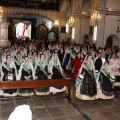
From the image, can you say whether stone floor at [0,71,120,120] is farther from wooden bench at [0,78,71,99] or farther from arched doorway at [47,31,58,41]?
arched doorway at [47,31,58,41]

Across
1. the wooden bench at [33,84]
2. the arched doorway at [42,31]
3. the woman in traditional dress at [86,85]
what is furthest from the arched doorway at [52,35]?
the woman in traditional dress at [86,85]

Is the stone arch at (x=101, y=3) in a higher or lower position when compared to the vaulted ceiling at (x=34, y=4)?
lower

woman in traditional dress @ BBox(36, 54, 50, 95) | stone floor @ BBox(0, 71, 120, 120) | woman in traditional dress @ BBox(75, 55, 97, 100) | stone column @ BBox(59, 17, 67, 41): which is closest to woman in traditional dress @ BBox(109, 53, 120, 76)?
stone floor @ BBox(0, 71, 120, 120)

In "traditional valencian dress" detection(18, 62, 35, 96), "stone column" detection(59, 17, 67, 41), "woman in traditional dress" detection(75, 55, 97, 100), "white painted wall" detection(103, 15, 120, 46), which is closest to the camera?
"woman in traditional dress" detection(75, 55, 97, 100)

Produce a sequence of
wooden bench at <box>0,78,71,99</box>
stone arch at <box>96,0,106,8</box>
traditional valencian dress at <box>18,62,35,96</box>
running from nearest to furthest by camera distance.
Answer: wooden bench at <box>0,78,71,99</box>
traditional valencian dress at <box>18,62,35,96</box>
stone arch at <box>96,0,106,8</box>

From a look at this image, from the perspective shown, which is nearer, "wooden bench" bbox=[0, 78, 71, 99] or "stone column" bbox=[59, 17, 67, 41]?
"wooden bench" bbox=[0, 78, 71, 99]

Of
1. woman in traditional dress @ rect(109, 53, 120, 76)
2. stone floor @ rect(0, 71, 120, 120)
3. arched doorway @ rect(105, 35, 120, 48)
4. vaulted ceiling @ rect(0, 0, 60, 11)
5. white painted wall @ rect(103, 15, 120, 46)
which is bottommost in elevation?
stone floor @ rect(0, 71, 120, 120)

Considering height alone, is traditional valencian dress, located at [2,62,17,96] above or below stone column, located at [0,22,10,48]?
below

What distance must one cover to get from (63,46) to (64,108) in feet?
Result: 38.9

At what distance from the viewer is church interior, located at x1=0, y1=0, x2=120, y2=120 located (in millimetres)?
7375

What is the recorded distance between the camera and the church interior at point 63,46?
24.2 ft

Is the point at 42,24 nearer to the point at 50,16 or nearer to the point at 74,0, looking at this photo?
the point at 50,16

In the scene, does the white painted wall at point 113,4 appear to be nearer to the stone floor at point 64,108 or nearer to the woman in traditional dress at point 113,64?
the woman in traditional dress at point 113,64

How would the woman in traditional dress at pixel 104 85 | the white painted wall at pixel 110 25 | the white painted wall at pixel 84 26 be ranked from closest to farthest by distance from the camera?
the woman in traditional dress at pixel 104 85 → the white painted wall at pixel 110 25 → the white painted wall at pixel 84 26
